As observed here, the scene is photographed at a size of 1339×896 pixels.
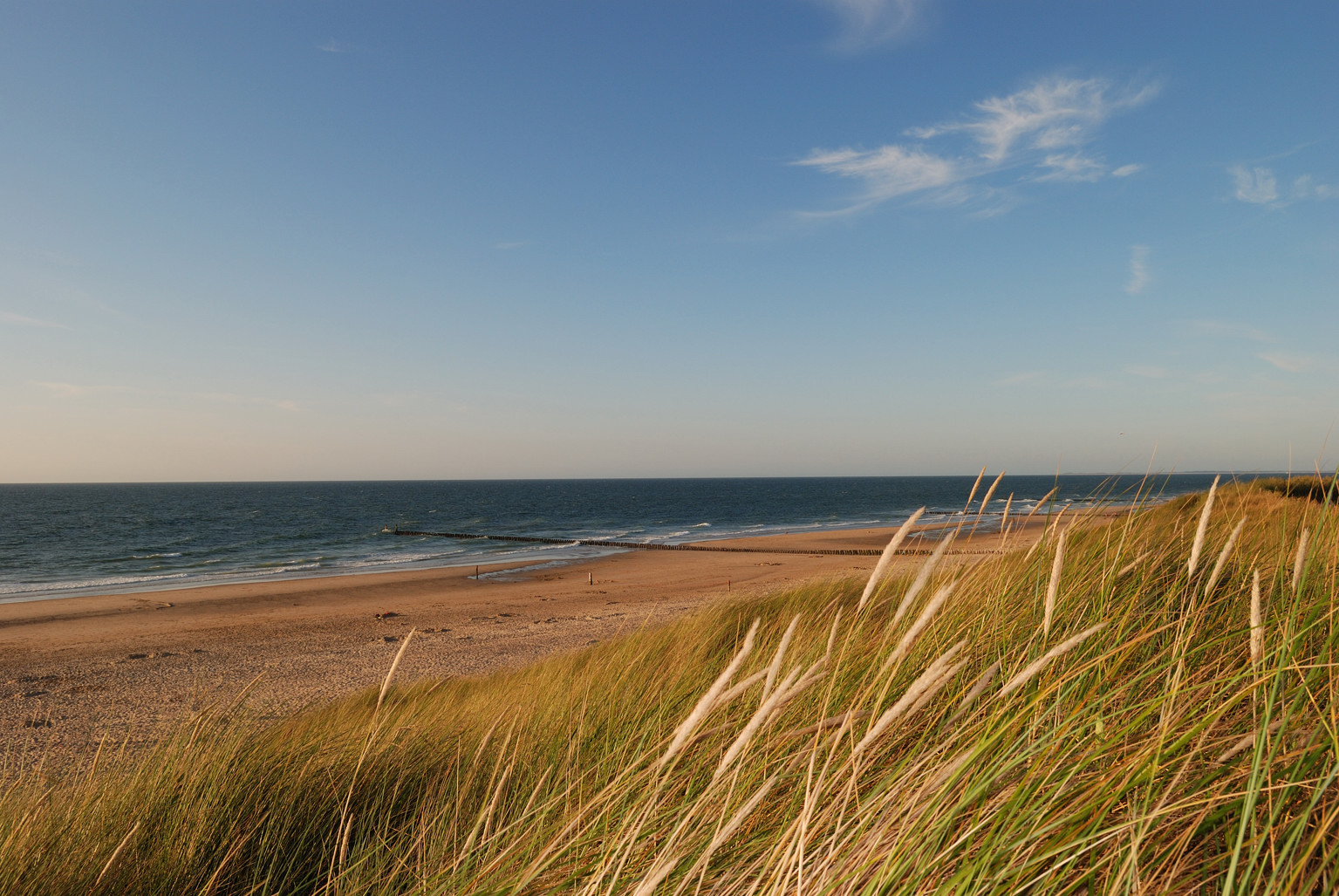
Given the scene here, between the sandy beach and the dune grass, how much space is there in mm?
1164

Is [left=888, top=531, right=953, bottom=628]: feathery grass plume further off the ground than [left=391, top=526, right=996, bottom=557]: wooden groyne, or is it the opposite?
[left=888, top=531, right=953, bottom=628]: feathery grass plume

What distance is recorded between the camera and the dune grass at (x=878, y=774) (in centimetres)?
131

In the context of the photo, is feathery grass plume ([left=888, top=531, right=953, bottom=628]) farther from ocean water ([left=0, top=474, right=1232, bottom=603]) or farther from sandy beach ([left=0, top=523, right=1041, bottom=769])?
ocean water ([left=0, top=474, right=1232, bottom=603])

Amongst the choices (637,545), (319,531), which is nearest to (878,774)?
(637,545)

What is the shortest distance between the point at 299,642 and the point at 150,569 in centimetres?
2107

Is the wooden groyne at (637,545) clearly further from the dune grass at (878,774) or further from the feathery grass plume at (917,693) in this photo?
the feathery grass plume at (917,693)

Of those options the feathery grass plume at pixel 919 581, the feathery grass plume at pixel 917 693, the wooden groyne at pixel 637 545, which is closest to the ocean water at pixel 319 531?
the wooden groyne at pixel 637 545

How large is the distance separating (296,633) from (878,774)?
1915 centimetres

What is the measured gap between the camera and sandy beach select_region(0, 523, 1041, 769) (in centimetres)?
1062

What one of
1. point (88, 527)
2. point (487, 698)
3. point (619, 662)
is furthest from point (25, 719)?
point (88, 527)

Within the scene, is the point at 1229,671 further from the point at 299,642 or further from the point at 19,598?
the point at 19,598

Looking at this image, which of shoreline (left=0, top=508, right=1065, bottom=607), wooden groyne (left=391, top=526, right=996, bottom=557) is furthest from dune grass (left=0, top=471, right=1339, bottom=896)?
wooden groyne (left=391, top=526, right=996, bottom=557)

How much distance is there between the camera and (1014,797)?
1.31 meters

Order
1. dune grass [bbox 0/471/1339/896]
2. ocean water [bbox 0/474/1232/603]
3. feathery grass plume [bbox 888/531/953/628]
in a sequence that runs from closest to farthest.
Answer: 1. dune grass [bbox 0/471/1339/896]
2. feathery grass plume [bbox 888/531/953/628]
3. ocean water [bbox 0/474/1232/603]
